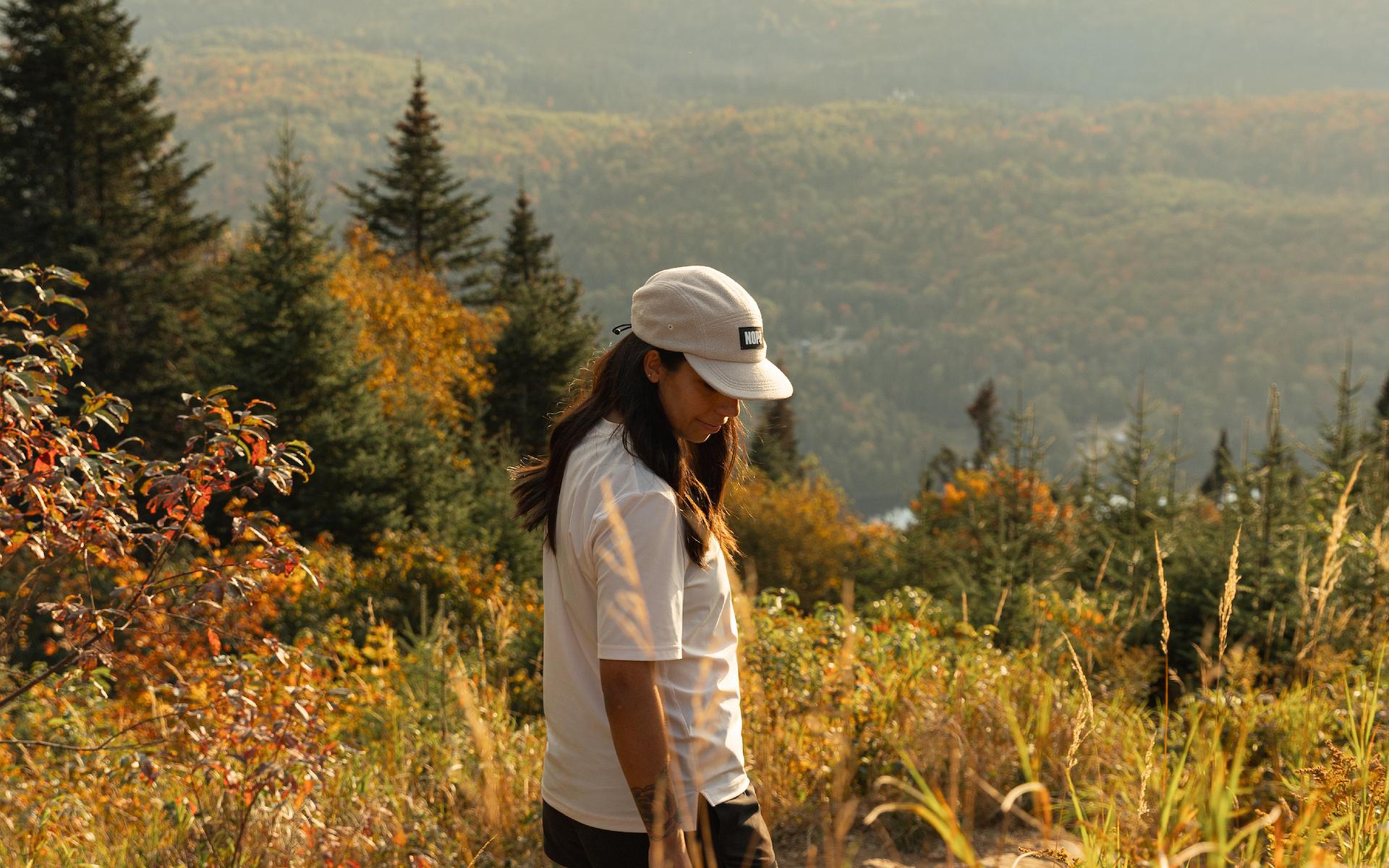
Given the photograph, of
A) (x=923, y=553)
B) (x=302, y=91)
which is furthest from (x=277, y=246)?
(x=302, y=91)

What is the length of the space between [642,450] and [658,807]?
587mm

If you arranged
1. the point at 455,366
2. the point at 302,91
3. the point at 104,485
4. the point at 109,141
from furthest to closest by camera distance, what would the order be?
the point at 302,91 < the point at 455,366 < the point at 109,141 < the point at 104,485

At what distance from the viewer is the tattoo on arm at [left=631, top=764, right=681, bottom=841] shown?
1526mm

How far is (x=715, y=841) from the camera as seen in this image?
1674 millimetres

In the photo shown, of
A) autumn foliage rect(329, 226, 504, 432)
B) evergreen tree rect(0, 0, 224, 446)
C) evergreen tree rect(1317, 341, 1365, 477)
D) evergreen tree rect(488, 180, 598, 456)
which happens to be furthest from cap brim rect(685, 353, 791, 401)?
evergreen tree rect(488, 180, 598, 456)

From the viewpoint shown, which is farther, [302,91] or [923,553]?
[302,91]

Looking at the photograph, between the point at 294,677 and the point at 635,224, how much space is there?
156354 mm

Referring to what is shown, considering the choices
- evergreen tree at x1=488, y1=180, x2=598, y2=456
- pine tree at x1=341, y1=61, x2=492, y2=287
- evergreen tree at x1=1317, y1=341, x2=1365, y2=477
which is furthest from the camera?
pine tree at x1=341, y1=61, x2=492, y2=287

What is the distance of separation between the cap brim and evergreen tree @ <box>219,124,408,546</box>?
14082 millimetres

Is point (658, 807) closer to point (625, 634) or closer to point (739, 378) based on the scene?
point (625, 634)

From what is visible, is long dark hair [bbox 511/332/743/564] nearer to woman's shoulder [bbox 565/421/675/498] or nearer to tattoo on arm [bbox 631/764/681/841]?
woman's shoulder [bbox 565/421/675/498]

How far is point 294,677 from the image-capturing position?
3.64m

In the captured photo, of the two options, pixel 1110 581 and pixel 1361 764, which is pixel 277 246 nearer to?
pixel 1110 581

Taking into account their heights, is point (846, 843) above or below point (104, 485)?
below
